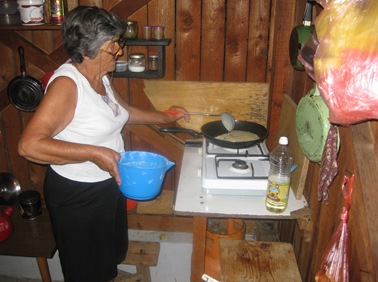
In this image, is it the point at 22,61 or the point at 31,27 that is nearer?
the point at 31,27

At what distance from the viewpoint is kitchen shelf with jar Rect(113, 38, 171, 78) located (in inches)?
94.6

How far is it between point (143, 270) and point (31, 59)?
1.76 metres

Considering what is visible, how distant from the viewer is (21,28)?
2.37m

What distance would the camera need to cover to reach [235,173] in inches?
73.0

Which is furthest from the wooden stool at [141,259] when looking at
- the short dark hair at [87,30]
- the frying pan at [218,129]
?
the short dark hair at [87,30]

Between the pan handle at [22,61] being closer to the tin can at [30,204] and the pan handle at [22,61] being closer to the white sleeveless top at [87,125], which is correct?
the tin can at [30,204]

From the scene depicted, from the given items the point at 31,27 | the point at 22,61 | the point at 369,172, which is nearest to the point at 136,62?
the point at 31,27

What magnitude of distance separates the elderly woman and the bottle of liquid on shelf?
712 mm

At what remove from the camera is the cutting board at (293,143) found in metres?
1.77

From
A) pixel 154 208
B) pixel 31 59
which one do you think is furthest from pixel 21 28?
pixel 154 208

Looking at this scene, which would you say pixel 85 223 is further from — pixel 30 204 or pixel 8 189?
pixel 8 189

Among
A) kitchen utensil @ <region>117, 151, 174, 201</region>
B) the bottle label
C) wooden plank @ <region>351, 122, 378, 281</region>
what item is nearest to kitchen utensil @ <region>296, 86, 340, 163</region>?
wooden plank @ <region>351, 122, 378, 281</region>

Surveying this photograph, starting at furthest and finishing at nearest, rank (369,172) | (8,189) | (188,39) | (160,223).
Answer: (160,223)
(8,189)
(188,39)
(369,172)

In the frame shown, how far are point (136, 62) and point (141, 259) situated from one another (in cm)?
144
